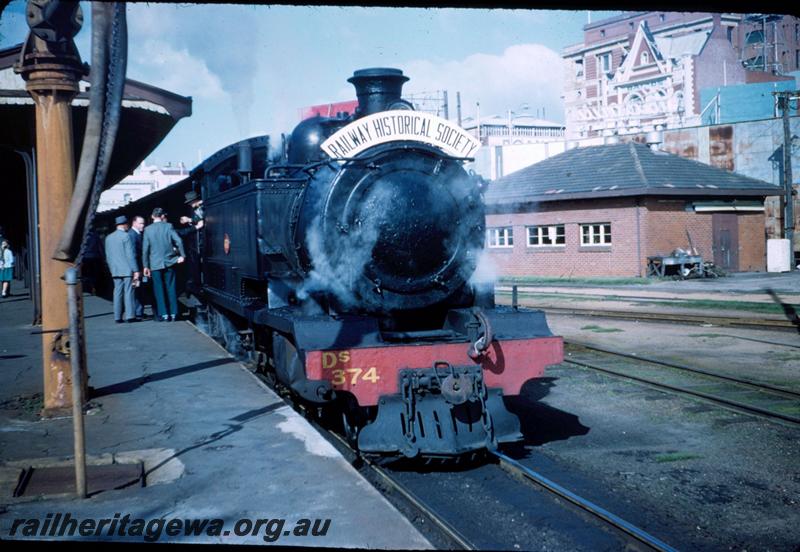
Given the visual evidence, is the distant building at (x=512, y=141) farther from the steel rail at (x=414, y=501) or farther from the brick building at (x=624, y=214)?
the steel rail at (x=414, y=501)

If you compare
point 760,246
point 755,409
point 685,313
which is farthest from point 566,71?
point 755,409

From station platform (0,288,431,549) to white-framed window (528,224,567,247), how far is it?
2097 cm

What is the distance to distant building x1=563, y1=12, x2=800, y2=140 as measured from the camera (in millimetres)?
50031

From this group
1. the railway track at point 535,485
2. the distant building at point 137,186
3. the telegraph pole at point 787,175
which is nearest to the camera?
the railway track at point 535,485

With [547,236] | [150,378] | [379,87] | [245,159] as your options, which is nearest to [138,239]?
[245,159]

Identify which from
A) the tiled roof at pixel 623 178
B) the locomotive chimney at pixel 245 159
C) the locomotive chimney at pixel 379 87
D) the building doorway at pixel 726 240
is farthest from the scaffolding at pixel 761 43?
the locomotive chimney at pixel 379 87

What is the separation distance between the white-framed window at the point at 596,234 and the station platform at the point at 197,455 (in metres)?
20.2

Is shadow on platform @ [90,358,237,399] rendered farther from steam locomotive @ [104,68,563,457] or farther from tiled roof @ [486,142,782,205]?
tiled roof @ [486,142,782,205]

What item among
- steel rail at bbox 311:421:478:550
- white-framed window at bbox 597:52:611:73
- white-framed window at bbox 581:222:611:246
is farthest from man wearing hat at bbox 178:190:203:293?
white-framed window at bbox 597:52:611:73

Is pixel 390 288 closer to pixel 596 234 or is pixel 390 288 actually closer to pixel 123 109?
pixel 123 109

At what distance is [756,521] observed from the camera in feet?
14.4

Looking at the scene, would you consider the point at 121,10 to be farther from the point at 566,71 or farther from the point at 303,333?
the point at 566,71

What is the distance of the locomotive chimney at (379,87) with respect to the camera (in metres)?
6.45

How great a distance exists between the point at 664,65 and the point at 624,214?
102 ft
